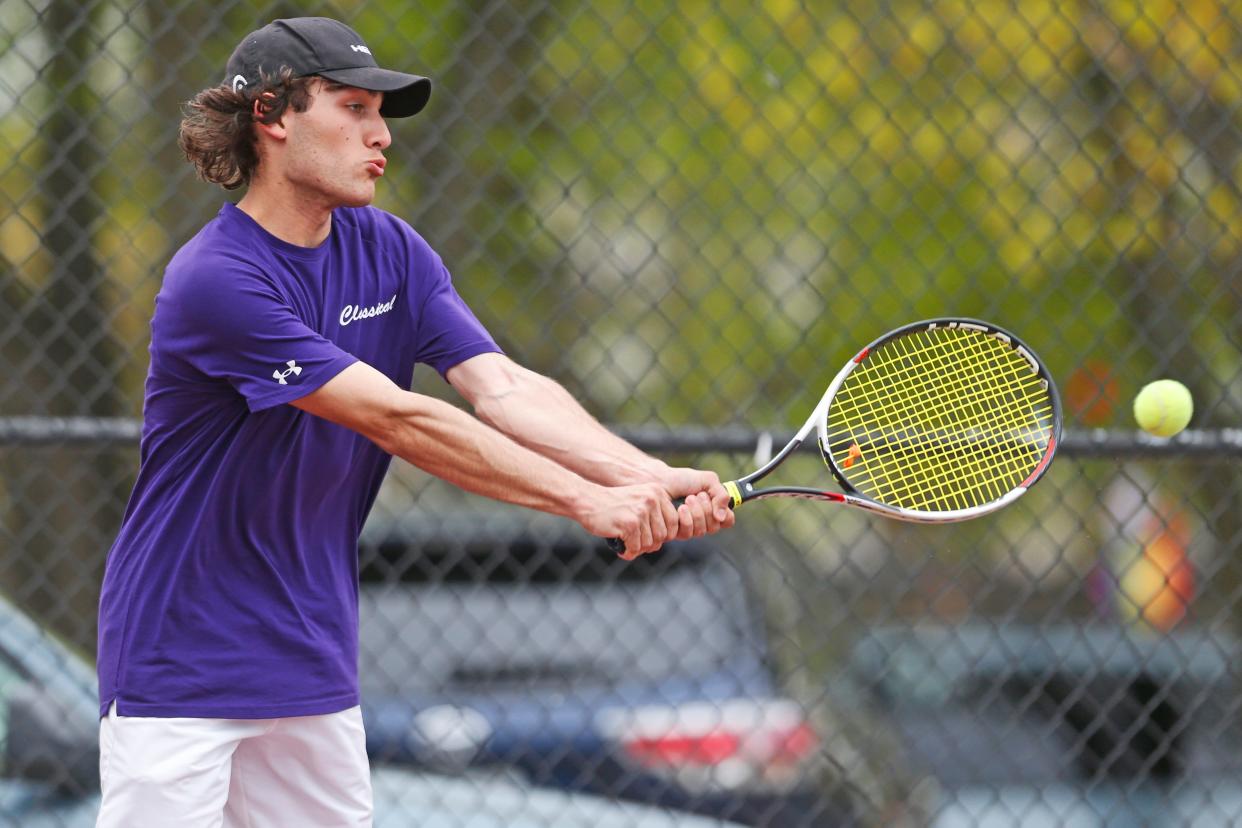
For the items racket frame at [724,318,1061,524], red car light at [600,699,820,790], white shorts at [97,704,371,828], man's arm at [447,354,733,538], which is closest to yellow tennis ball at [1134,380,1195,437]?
racket frame at [724,318,1061,524]

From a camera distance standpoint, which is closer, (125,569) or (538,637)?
(125,569)

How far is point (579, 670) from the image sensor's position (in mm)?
5805

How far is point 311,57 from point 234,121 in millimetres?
169

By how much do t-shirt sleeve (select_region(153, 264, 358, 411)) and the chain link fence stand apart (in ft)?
5.13

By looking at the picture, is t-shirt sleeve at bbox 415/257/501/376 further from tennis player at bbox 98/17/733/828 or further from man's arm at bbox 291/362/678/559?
man's arm at bbox 291/362/678/559

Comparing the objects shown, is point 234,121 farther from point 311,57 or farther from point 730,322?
point 730,322

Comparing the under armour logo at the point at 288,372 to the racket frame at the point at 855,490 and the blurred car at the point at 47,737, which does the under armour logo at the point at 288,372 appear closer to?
the racket frame at the point at 855,490

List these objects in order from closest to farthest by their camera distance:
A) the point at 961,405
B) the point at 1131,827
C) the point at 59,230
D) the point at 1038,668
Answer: the point at 961,405 < the point at 59,230 < the point at 1131,827 < the point at 1038,668

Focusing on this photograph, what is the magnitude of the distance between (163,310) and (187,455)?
0.76 feet

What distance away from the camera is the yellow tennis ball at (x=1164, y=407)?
3600mm

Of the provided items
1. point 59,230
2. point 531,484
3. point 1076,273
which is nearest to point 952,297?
point 1076,273

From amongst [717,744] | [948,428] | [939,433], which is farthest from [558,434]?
[717,744]

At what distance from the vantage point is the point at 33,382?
495 centimetres

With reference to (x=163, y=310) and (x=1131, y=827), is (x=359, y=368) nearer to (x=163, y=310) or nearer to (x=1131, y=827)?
(x=163, y=310)
